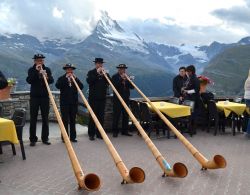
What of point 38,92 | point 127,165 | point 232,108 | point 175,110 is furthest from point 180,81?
point 127,165

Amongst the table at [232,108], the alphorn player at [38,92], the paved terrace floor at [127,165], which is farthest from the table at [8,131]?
the table at [232,108]

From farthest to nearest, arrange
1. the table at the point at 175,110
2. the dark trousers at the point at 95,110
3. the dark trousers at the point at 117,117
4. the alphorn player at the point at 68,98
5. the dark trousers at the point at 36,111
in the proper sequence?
the dark trousers at the point at 117,117 < the table at the point at 175,110 < the dark trousers at the point at 95,110 < the alphorn player at the point at 68,98 < the dark trousers at the point at 36,111

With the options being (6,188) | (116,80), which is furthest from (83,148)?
(6,188)

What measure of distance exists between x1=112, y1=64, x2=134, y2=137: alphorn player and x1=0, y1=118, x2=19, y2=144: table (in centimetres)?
389

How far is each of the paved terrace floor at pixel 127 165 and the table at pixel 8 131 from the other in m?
0.50

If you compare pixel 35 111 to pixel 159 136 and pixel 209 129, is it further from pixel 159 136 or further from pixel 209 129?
pixel 209 129

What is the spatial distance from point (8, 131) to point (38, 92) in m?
2.15

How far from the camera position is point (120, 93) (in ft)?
37.4

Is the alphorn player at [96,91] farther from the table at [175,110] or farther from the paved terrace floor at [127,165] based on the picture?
the table at [175,110]

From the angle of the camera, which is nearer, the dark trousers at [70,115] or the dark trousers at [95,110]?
the dark trousers at [70,115]

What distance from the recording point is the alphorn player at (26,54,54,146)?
386 inches

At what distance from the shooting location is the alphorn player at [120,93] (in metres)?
11.2

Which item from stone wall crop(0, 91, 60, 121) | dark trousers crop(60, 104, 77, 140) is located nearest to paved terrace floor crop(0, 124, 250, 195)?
dark trousers crop(60, 104, 77, 140)

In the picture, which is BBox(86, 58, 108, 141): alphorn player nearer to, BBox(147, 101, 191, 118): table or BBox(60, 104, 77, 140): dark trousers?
BBox(60, 104, 77, 140): dark trousers
